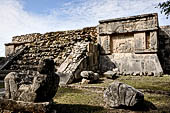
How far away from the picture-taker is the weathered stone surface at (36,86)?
2.68m

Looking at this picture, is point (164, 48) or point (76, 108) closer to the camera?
point (76, 108)

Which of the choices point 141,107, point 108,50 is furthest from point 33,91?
point 108,50

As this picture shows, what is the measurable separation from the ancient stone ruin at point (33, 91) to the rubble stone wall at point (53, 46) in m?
4.94

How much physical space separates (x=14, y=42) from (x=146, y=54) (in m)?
9.35

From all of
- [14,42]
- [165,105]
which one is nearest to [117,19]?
[165,105]

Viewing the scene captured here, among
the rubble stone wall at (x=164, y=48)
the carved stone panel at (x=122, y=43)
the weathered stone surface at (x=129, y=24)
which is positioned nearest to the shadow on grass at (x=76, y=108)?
the carved stone panel at (x=122, y=43)

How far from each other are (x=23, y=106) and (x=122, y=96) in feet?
6.29

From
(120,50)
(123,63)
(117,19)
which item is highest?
(117,19)

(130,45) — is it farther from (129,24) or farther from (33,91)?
(33,91)

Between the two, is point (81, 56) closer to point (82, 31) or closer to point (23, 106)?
point (82, 31)

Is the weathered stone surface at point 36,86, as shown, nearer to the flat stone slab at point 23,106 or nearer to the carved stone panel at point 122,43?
the flat stone slab at point 23,106

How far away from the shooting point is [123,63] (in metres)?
7.87

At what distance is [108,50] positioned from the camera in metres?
8.34

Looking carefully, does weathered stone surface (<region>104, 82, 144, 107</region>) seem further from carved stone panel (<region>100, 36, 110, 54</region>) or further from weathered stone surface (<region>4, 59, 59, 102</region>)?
carved stone panel (<region>100, 36, 110, 54</region>)
